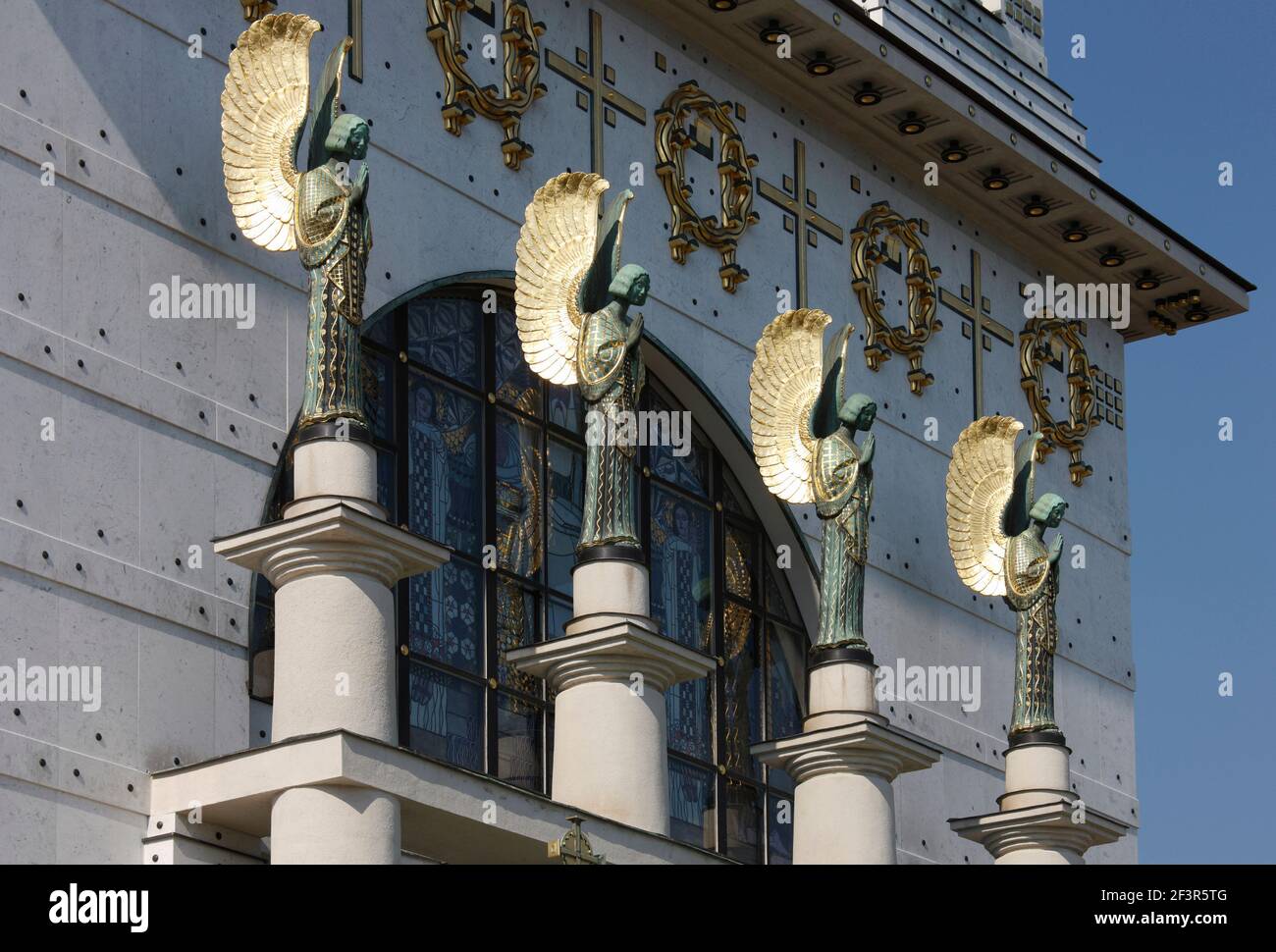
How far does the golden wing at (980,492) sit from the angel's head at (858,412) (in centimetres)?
278

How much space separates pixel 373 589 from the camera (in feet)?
60.7

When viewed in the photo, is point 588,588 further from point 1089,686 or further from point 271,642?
point 1089,686

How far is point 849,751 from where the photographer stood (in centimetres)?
2200

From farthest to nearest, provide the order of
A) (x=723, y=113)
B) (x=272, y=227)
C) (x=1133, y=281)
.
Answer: (x=1133, y=281), (x=723, y=113), (x=272, y=227)

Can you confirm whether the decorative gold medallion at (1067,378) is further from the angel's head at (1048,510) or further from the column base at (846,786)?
the column base at (846,786)

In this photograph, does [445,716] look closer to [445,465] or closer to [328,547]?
[445,465]

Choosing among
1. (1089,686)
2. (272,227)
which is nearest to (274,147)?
(272,227)

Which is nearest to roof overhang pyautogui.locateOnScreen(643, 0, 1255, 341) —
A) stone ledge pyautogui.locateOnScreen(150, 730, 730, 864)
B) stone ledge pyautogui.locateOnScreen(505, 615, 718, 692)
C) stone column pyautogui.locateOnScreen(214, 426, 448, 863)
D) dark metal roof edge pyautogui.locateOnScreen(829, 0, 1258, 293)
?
dark metal roof edge pyautogui.locateOnScreen(829, 0, 1258, 293)

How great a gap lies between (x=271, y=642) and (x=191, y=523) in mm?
957

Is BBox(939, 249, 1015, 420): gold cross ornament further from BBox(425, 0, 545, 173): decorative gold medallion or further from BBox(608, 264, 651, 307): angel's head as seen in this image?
BBox(608, 264, 651, 307): angel's head

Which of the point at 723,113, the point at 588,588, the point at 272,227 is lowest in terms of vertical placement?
the point at 588,588

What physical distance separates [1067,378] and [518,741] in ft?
31.1

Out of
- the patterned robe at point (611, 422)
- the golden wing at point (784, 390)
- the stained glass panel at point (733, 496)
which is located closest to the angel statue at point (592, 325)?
the patterned robe at point (611, 422)

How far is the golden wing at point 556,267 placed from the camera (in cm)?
2127
